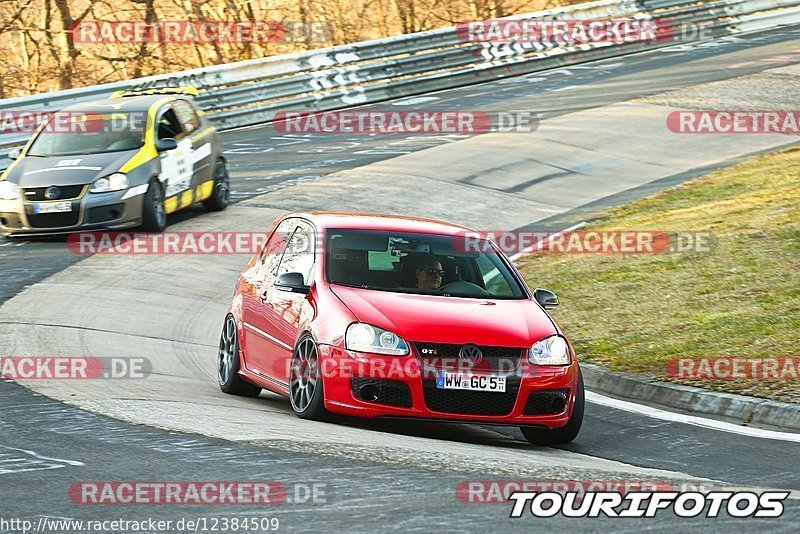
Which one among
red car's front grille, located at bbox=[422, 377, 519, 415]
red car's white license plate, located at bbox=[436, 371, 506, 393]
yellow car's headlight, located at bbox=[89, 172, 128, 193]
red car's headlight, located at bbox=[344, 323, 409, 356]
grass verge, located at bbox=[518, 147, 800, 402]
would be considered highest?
yellow car's headlight, located at bbox=[89, 172, 128, 193]

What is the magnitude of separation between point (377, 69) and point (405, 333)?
19707 mm

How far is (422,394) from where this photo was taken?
8.60 meters

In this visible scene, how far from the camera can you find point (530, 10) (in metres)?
39.1

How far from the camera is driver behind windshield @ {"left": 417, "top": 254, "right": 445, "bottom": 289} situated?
9.63 metres

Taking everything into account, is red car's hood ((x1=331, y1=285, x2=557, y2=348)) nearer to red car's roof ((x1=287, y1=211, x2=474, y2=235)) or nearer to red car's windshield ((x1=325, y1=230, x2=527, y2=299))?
red car's windshield ((x1=325, y1=230, x2=527, y2=299))

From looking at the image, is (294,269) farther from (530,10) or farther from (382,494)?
(530,10)

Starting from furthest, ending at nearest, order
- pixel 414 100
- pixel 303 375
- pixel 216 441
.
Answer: pixel 414 100 < pixel 303 375 < pixel 216 441

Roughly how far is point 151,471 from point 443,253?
3516mm

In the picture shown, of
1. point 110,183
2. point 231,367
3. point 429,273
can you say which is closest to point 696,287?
point 429,273

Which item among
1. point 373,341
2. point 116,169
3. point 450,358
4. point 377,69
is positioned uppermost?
point 377,69

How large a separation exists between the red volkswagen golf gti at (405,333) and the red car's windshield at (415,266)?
1 cm

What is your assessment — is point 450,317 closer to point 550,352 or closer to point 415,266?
point 550,352

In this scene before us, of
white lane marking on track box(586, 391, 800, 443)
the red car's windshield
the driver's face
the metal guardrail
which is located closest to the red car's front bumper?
the red car's windshield

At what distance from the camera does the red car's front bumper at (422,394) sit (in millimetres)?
8609
